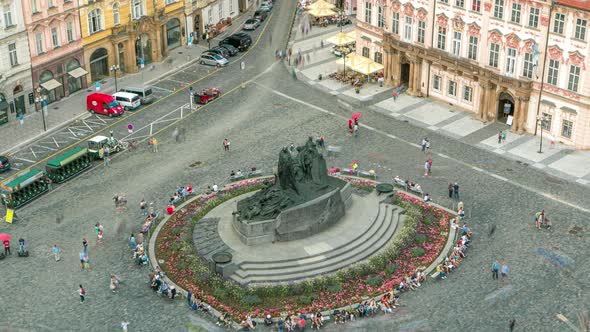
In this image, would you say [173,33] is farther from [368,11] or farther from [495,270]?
[495,270]

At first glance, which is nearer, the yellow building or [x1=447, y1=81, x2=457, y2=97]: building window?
[x1=447, y1=81, x2=457, y2=97]: building window

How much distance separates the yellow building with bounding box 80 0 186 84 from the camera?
359 feet

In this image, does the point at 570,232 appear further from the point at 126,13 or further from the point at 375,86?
the point at 126,13

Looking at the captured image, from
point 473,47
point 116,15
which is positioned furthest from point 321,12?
point 473,47

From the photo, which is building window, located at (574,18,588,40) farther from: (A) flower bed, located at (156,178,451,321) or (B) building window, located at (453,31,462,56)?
(A) flower bed, located at (156,178,451,321)

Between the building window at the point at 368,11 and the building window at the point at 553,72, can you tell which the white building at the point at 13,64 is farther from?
the building window at the point at 553,72

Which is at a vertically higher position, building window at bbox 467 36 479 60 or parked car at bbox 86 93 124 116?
building window at bbox 467 36 479 60

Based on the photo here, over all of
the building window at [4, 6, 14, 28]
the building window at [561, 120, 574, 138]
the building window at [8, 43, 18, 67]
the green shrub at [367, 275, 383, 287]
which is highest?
the building window at [4, 6, 14, 28]

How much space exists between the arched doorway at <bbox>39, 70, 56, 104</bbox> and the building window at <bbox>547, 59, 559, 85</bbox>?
184 ft

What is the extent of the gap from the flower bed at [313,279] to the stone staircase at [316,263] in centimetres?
78

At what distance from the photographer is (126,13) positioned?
372 feet

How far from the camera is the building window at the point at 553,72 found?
9072cm

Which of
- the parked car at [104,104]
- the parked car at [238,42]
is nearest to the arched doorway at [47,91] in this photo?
the parked car at [104,104]

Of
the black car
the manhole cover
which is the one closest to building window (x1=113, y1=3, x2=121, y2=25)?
the black car
